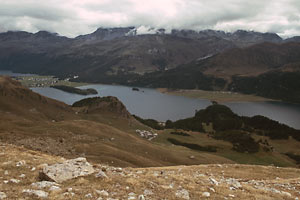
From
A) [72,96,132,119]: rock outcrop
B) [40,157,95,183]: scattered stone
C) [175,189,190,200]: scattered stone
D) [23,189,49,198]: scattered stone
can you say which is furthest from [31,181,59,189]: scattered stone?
[72,96,132,119]: rock outcrop

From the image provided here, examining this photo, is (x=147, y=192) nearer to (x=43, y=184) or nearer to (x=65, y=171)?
(x=65, y=171)

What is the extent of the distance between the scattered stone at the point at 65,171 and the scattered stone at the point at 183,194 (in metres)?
7.05

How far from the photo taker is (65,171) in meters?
18.6

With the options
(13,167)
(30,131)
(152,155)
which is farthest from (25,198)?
(152,155)

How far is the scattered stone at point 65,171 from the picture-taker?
17.9 metres

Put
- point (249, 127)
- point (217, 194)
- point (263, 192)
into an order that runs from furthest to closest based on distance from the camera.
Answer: point (249, 127), point (263, 192), point (217, 194)

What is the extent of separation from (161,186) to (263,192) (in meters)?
9.13

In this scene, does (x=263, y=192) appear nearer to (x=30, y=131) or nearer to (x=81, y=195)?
(x=81, y=195)

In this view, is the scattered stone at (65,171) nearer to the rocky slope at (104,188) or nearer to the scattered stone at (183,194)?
the rocky slope at (104,188)

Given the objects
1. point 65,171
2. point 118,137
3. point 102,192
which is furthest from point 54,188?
point 118,137

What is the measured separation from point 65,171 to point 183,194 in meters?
9.07

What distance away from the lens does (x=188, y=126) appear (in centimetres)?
19275

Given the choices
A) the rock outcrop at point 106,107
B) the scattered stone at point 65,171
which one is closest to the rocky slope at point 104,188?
the scattered stone at point 65,171

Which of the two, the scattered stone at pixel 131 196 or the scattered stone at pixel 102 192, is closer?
the scattered stone at pixel 131 196
